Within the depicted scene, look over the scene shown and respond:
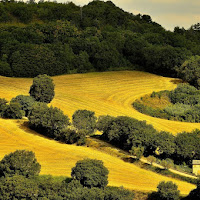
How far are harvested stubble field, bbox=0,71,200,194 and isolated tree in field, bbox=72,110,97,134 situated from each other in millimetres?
3786

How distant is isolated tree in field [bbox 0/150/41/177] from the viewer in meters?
52.8

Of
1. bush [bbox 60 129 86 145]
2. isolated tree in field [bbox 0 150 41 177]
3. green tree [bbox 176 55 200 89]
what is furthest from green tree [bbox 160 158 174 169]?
green tree [bbox 176 55 200 89]

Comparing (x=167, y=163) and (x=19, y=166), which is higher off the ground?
(x=19, y=166)

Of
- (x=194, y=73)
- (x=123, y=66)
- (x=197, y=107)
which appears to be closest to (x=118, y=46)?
(x=123, y=66)

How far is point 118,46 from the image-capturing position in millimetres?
134000

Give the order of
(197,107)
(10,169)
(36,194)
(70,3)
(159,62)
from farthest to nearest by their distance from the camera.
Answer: (70,3), (159,62), (197,107), (10,169), (36,194)

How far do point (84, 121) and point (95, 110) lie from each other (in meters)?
21.4

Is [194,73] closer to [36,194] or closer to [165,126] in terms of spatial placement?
[165,126]

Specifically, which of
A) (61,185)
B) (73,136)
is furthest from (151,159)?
(61,185)

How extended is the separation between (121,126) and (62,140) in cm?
770

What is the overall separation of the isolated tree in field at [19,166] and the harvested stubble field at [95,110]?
6.13m

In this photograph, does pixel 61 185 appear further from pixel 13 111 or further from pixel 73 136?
pixel 13 111

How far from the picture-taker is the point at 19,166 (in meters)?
52.8

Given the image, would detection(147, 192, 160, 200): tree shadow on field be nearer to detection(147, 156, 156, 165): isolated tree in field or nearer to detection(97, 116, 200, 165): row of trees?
detection(147, 156, 156, 165): isolated tree in field
